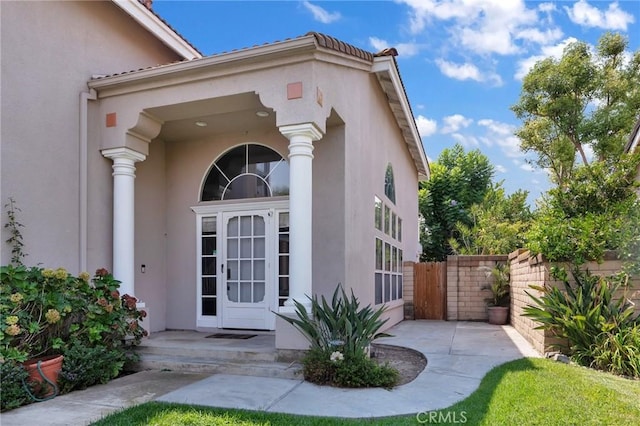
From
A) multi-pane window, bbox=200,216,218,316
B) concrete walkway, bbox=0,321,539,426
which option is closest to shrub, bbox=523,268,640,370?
concrete walkway, bbox=0,321,539,426

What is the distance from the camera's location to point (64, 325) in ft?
17.3

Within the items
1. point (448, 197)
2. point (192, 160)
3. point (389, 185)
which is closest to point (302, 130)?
point (192, 160)

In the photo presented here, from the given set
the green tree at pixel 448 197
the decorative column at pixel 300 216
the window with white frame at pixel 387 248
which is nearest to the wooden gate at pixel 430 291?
the window with white frame at pixel 387 248

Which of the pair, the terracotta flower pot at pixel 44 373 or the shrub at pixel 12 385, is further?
the terracotta flower pot at pixel 44 373

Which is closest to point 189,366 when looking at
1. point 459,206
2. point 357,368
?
point 357,368

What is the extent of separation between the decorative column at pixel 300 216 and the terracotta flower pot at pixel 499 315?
671 centimetres

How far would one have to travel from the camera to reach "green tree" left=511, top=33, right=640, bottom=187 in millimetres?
17812

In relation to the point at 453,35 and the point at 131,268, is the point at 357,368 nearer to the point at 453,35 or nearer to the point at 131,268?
the point at 131,268

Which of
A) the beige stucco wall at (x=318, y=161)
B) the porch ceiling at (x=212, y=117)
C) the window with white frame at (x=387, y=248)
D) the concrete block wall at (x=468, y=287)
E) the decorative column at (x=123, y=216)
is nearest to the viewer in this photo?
the beige stucco wall at (x=318, y=161)

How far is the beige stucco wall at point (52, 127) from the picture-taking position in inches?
225

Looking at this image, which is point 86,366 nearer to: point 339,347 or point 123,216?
point 123,216

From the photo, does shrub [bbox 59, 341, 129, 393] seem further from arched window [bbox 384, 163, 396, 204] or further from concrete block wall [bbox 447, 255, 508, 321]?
concrete block wall [bbox 447, 255, 508, 321]

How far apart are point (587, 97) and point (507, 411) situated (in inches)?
733

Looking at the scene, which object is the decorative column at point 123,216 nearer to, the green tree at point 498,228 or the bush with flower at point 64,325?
the bush with flower at point 64,325
